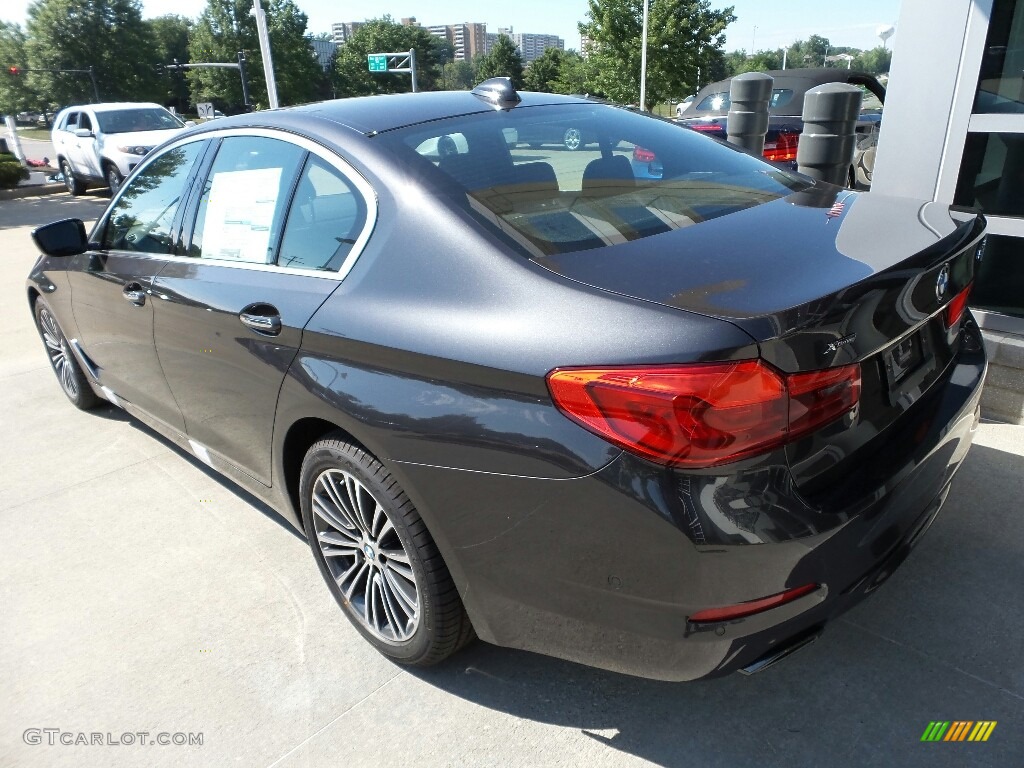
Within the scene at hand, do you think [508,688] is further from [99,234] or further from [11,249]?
[11,249]

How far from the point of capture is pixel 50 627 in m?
2.78

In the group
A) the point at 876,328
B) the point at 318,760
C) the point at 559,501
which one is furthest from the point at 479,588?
the point at 876,328

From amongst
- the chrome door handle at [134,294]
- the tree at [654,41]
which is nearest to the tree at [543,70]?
the tree at [654,41]

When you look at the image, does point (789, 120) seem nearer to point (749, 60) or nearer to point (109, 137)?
point (109, 137)

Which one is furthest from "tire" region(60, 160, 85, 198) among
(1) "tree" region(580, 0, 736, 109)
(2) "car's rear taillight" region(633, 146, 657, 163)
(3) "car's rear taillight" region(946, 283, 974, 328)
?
(1) "tree" region(580, 0, 736, 109)

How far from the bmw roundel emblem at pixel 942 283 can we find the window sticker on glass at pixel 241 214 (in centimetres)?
198

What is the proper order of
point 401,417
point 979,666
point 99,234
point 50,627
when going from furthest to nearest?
point 99,234 → point 50,627 → point 979,666 → point 401,417

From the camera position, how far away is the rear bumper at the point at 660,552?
161 cm

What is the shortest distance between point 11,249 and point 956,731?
12172 millimetres

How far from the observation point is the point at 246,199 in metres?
2.74

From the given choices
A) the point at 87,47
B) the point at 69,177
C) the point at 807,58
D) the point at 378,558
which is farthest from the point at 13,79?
the point at 807,58

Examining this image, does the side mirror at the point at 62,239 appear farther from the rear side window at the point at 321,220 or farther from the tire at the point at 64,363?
the rear side window at the point at 321,220

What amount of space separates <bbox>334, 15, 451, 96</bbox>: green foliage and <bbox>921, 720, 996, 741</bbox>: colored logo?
91.0 meters

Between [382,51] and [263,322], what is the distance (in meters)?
99.3
